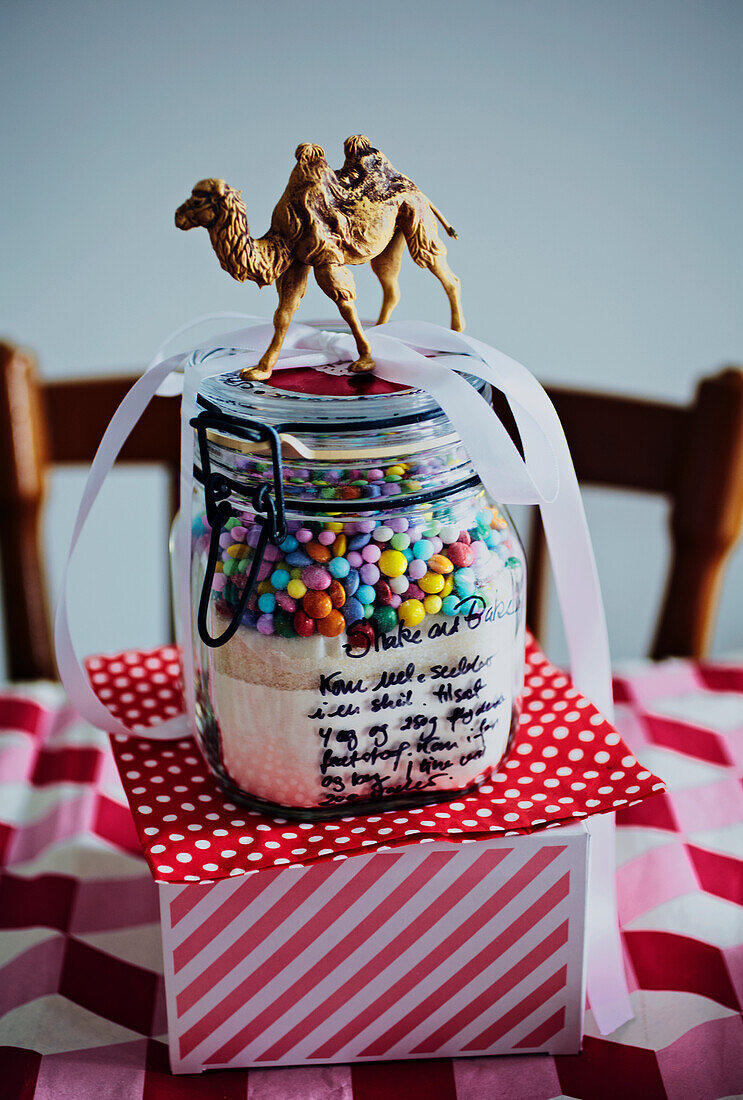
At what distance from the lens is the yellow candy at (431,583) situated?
475 millimetres

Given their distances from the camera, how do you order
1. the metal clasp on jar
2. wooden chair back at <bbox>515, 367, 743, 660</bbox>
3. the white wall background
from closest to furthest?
the metal clasp on jar
wooden chair back at <bbox>515, 367, 743, 660</bbox>
the white wall background

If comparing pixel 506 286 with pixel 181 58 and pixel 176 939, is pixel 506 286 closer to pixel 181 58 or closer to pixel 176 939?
pixel 181 58

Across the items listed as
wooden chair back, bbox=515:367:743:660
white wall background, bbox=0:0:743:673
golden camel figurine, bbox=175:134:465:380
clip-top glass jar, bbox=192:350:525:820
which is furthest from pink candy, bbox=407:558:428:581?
white wall background, bbox=0:0:743:673

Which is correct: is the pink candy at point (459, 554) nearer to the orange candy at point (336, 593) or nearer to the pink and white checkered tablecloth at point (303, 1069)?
the orange candy at point (336, 593)

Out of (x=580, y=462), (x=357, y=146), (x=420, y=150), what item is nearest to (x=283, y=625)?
(x=357, y=146)

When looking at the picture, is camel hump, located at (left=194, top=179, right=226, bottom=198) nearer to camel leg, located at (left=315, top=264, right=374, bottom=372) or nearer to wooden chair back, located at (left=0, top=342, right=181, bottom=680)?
camel leg, located at (left=315, top=264, right=374, bottom=372)

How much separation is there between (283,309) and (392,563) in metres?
0.14

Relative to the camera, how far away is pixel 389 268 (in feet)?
1.76

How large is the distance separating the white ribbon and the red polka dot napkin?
0.02 m

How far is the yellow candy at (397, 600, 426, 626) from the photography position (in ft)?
1.55

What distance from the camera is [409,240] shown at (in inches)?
19.9

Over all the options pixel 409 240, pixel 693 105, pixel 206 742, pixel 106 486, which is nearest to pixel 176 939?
pixel 206 742

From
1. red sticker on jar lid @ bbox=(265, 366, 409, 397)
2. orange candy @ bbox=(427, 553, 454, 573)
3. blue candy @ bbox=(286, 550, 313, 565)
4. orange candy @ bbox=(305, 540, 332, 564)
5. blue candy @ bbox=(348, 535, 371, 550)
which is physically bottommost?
orange candy @ bbox=(427, 553, 454, 573)

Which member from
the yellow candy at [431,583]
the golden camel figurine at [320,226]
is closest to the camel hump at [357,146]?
the golden camel figurine at [320,226]
